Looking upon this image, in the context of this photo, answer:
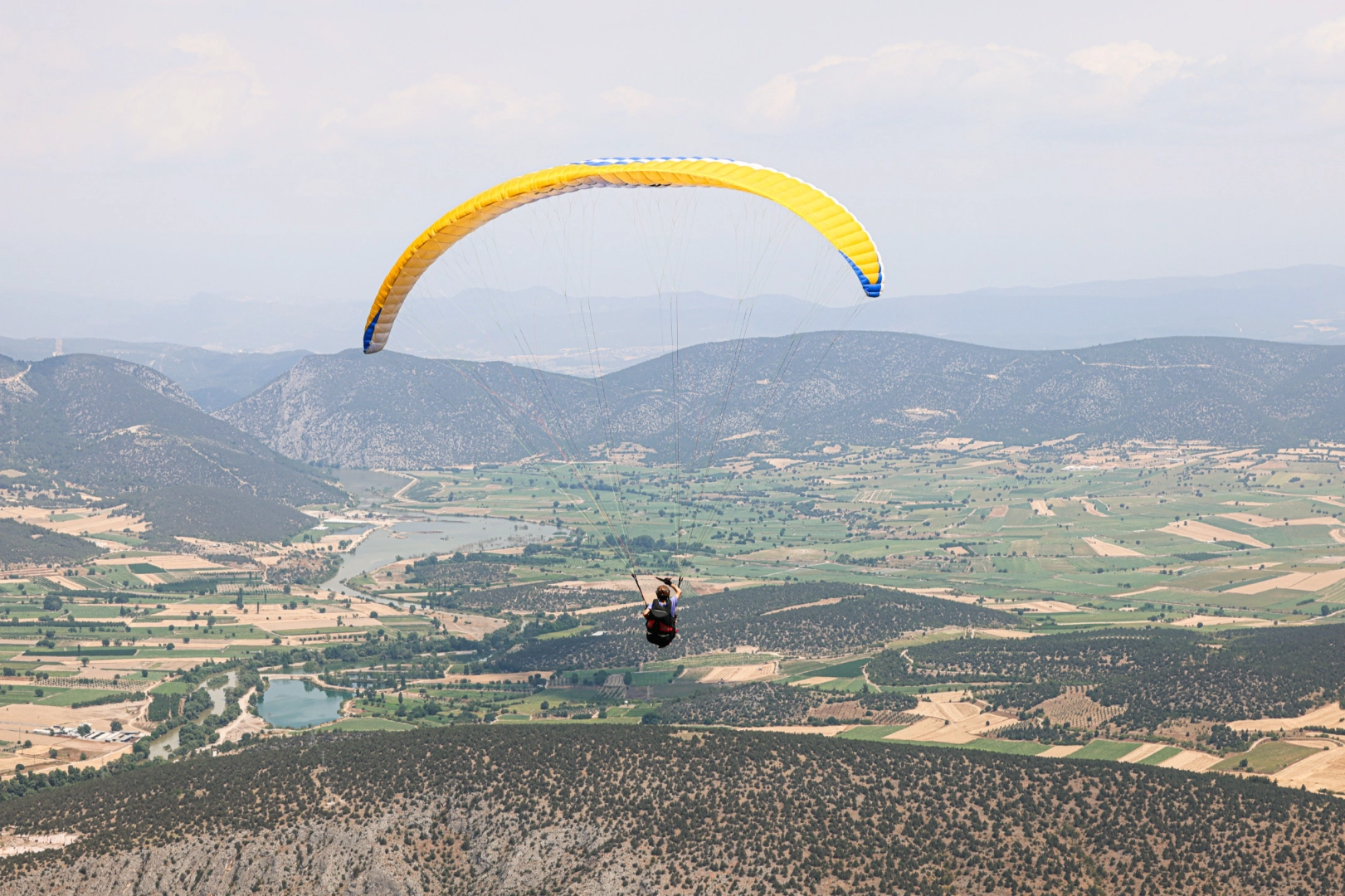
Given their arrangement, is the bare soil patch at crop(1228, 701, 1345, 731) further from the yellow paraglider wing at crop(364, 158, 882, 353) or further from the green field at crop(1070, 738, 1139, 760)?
the yellow paraglider wing at crop(364, 158, 882, 353)

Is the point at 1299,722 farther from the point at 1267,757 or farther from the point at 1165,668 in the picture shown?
the point at 1165,668

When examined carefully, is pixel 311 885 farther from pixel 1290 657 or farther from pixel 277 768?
pixel 1290 657

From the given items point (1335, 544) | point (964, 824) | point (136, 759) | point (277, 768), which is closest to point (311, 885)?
point (277, 768)

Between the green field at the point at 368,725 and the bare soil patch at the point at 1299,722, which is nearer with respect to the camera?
the bare soil patch at the point at 1299,722

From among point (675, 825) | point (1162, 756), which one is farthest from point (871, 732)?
point (675, 825)

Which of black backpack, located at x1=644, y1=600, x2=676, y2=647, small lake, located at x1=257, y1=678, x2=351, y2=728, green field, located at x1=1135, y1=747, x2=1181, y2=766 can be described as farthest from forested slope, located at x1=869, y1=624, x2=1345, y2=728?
black backpack, located at x1=644, y1=600, x2=676, y2=647

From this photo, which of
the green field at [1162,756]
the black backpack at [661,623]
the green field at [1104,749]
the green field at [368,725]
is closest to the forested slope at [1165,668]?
the green field at [1104,749]

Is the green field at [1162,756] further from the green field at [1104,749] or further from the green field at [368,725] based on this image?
the green field at [368,725]
